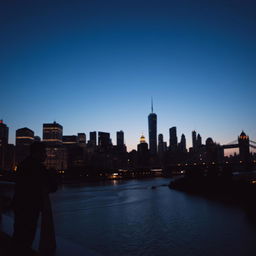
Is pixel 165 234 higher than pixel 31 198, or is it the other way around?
pixel 31 198

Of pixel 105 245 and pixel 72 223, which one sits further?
pixel 72 223

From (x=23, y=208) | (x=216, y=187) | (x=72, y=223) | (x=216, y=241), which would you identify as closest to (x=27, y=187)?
(x=23, y=208)

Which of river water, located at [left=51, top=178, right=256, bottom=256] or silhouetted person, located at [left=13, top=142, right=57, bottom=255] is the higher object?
silhouetted person, located at [left=13, top=142, right=57, bottom=255]

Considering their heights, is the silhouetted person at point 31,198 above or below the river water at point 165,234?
above

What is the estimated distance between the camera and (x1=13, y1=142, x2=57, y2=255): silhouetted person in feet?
11.6

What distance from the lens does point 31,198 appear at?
3578mm

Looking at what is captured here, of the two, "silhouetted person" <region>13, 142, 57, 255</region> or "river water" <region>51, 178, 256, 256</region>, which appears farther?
"river water" <region>51, 178, 256, 256</region>

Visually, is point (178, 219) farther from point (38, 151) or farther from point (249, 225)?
point (38, 151)

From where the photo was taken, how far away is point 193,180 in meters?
57.0

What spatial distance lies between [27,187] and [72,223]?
18432mm

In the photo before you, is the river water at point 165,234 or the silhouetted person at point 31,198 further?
the river water at point 165,234

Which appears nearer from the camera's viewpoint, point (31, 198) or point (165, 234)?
point (31, 198)

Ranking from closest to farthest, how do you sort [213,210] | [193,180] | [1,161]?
1. [213,210]
2. [193,180]
3. [1,161]

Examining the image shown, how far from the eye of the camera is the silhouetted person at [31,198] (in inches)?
139
